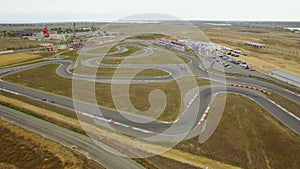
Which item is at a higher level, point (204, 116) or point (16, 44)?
point (16, 44)

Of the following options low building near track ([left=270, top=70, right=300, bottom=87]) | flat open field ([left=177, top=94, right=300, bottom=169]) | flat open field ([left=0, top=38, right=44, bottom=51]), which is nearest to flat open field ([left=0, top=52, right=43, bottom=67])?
flat open field ([left=0, top=38, right=44, bottom=51])

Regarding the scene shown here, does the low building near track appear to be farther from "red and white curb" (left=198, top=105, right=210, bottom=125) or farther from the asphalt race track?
"red and white curb" (left=198, top=105, right=210, bottom=125)

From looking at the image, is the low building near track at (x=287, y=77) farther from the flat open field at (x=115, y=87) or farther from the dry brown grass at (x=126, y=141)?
the dry brown grass at (x=126, y=141)

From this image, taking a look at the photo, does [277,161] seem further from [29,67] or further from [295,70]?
[29,67]

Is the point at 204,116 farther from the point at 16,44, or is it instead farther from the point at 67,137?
the point at 16,44

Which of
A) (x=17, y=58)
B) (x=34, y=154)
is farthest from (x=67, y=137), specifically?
(x=17, y=58)

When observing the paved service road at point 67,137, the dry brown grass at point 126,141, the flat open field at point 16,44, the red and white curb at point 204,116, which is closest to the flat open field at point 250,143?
the red and white curb at point 204,116
